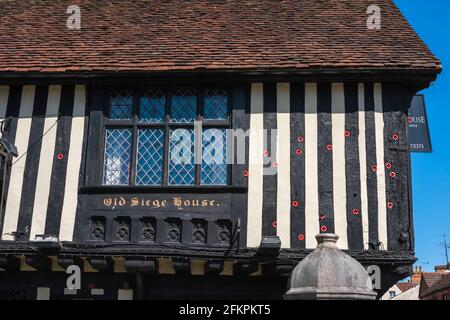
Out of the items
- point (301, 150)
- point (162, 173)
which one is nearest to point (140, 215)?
point (162, 173)

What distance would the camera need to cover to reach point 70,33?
8961mm

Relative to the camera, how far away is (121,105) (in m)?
8.16

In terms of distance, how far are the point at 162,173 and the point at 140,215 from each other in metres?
0.64

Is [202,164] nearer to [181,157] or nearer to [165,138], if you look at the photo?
[181,157]

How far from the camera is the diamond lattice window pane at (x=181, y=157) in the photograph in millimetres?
7750

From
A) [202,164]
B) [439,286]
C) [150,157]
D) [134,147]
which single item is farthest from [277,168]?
[439,286]

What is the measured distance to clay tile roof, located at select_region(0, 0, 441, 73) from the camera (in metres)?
7.94

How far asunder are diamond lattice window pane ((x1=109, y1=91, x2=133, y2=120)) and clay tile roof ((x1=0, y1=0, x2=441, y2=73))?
441 millimetres

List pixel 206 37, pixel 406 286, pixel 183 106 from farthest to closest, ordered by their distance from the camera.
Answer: pixel 406 286
pixel 206 37
pixel 183 106

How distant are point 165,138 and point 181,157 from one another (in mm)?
342

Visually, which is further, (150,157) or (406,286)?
(406,286)

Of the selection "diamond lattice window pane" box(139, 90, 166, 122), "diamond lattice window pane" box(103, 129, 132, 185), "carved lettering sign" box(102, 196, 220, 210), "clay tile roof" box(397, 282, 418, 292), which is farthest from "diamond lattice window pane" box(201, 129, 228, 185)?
"clay tile roof" box(397, 282, 418, 292)

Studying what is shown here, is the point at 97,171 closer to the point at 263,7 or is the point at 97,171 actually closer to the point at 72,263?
the point at 72,263

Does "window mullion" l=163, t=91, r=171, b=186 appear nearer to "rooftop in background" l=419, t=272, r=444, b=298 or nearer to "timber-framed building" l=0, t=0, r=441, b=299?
"timber-framed building" l=0, t=0, r=441, b=299
